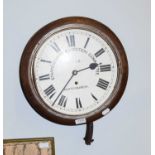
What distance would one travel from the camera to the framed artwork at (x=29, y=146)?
117 cm

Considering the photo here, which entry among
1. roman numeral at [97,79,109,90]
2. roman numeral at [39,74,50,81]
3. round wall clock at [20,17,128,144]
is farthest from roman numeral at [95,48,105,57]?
roman numeral at [39,74,50,81]

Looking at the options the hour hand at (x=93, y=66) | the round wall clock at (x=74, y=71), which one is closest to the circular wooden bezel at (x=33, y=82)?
the round wall clock at (x=74, y=71)

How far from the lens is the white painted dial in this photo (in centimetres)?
114

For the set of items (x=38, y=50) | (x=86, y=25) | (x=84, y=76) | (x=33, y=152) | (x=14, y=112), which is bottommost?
(x=33, y=152)

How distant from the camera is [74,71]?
1174 mm

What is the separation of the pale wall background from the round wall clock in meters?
0.06

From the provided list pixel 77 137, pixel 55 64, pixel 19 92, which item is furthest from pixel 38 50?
pixel 77 137

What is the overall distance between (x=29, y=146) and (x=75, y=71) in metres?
0.37

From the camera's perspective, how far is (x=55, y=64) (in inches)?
45.4

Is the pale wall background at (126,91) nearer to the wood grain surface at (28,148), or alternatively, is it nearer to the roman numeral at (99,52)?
the wood grain surface at (28,148)

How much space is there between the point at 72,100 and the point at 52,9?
1.31ft

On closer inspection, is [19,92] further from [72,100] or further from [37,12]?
[37,12]

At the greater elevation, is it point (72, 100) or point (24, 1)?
point (24, 1)

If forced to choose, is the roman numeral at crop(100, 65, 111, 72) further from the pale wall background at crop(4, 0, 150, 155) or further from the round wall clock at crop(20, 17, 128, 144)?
the pale wall background at crop(4, 0, 150, 155)
